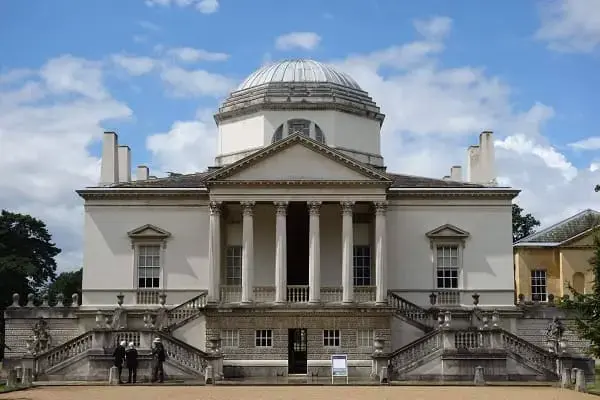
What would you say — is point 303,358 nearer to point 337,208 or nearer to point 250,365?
point 250,365

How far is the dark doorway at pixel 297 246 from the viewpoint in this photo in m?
45.5

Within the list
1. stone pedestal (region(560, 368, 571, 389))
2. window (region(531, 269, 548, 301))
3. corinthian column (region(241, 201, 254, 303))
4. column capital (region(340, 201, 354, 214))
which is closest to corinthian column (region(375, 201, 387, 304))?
column capital (region(340, 201, 354, 214))

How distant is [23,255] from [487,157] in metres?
45.3

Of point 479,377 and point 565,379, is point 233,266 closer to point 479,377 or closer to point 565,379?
point 479,377

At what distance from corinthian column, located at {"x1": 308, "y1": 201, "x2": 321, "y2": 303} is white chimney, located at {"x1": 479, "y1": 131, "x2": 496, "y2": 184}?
35.3ft

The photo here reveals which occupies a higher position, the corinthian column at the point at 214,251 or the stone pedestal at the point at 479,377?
the corinthian column at the point at 214,251

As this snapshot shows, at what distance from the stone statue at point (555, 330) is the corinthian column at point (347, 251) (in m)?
8.87

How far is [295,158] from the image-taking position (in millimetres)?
42094

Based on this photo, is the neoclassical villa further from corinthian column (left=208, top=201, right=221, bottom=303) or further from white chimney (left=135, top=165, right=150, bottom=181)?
white chimney (left=135, top=165, right=150, bottom=181)

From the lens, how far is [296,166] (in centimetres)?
4209

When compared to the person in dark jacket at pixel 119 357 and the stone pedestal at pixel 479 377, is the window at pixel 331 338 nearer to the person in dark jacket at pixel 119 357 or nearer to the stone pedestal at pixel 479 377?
the stone pedestal at pixel 479 377

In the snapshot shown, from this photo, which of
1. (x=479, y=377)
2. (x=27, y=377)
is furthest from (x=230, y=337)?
(x=479, y=377)

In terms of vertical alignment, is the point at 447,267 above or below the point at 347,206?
below

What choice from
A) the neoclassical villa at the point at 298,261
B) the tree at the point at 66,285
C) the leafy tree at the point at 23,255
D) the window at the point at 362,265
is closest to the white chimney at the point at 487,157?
the neoclassical villa at the point at 298,261
